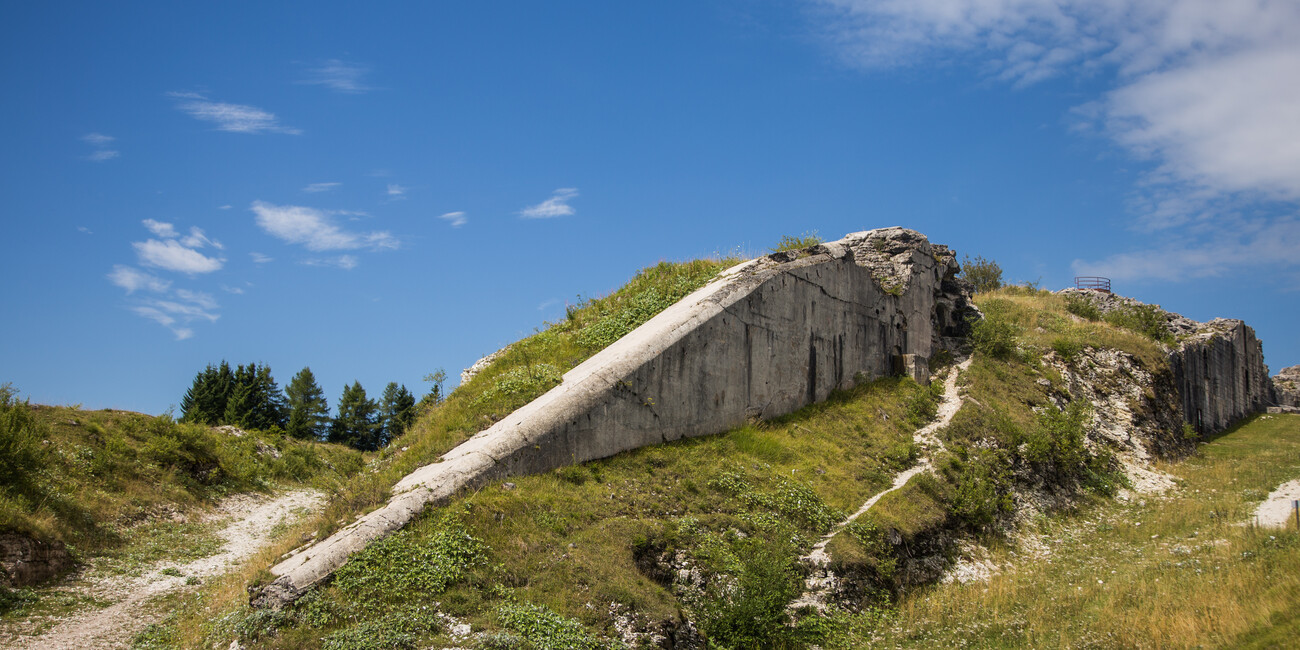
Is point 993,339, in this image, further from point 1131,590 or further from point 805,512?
point 805,512

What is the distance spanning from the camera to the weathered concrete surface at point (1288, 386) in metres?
40.3

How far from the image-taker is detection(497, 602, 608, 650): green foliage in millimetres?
8531

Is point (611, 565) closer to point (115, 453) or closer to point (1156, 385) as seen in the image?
point (115, 453)

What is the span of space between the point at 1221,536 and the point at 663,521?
10.5 meters

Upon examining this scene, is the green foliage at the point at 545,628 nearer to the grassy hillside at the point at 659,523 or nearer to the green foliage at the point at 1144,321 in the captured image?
the grassy hillside at the point at 659,523

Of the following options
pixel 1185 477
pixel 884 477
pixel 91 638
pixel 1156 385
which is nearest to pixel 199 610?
pixel 91 638

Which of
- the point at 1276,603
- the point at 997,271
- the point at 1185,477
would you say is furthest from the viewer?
the point at 997,271

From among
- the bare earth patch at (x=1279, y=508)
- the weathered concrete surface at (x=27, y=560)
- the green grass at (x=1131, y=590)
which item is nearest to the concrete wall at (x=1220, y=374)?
the bare earth patch at (x=1279, y=508)

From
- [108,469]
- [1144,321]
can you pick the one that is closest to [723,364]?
[108,469]

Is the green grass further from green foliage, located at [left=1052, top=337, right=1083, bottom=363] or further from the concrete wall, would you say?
the concrete wall

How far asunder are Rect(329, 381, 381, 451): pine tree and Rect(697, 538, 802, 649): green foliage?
33.8 m

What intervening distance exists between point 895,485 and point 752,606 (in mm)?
6238

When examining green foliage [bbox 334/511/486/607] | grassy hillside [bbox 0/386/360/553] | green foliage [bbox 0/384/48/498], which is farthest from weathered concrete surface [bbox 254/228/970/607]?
green foliage [bbox 0/384/48/498]

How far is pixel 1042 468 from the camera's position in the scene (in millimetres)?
17219
